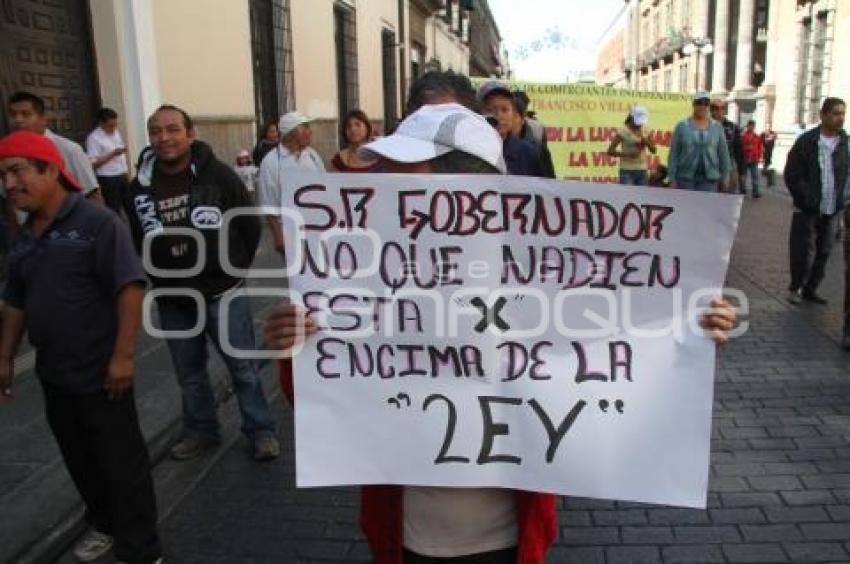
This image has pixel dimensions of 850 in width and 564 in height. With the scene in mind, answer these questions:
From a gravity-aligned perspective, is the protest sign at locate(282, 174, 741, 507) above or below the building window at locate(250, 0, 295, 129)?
below

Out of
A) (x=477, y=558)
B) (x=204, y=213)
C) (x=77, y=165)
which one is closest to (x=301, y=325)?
(x=477, y=558)

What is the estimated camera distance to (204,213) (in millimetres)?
Result: 3871

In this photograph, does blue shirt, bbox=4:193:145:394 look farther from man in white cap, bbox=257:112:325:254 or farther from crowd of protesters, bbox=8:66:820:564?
man in white cap, bbox=257:112:325:254

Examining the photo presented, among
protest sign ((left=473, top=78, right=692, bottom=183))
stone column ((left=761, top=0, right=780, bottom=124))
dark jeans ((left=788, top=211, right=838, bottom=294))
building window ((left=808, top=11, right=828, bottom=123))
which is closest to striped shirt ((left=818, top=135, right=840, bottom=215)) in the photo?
dark jeans ((left=788, top=211, right=838, bottom=294))

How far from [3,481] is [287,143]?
3.44 meters

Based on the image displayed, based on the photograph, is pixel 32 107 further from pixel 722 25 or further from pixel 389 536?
pixel 722 25

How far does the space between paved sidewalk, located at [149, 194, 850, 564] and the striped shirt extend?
243 cm

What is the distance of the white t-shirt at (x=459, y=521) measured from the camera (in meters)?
1.93

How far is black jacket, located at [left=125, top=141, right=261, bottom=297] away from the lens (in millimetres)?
3861

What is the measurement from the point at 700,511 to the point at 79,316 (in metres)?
2.68

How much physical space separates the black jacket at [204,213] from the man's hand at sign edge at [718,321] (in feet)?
8.63

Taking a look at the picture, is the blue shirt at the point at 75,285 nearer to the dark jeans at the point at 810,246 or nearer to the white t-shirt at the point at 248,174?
the dark jeans at the point at 810,246

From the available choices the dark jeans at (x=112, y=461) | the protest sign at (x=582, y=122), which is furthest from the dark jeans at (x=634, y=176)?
the dark jeans at (x=112, y=461)

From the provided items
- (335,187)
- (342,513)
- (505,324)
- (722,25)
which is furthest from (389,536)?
(722,25)
